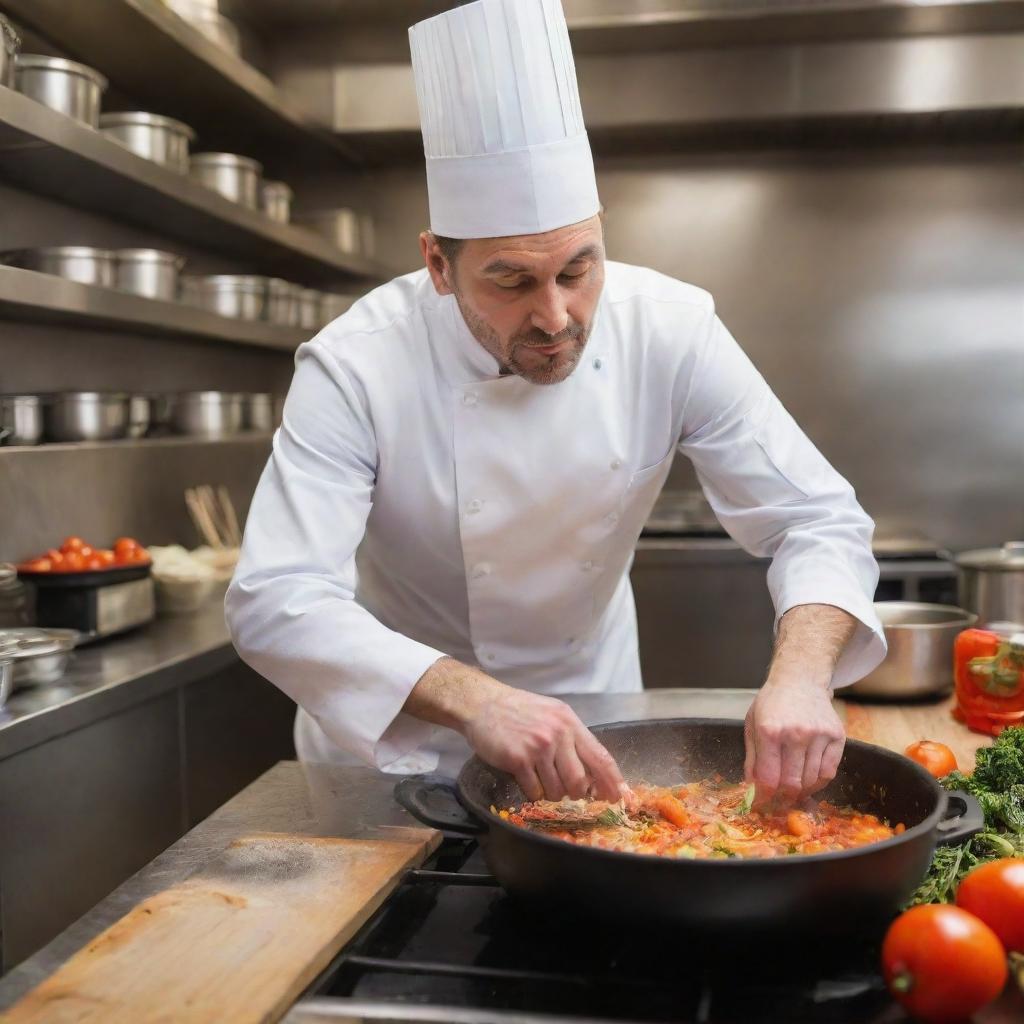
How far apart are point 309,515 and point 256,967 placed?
71 cm

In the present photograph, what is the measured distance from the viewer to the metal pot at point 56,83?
8.13 ft

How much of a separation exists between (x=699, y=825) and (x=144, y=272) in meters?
2.25

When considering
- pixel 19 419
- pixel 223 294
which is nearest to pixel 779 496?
pixel 19 419

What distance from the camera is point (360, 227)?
453 centimetres

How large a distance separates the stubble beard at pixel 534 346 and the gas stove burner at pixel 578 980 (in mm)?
789

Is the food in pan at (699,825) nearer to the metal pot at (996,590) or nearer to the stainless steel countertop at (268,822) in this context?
the stainless steel countertop at (268,822)

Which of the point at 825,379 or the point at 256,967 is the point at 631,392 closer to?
the point at 256,967

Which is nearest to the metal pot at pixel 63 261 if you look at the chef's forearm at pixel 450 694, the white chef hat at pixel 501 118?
the white chef hat at pixel 501 118

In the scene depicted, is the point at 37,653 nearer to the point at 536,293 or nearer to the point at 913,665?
the point at 536,293

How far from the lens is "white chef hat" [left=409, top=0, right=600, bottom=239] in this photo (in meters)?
1.58

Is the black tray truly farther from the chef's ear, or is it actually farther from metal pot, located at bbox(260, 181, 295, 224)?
metal pot, located at bbox(260, 181, 295, 224)

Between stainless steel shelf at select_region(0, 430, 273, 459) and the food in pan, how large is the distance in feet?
6.35

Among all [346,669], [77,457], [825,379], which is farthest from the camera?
[825,379]

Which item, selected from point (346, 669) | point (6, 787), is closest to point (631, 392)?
point (346, 669)
